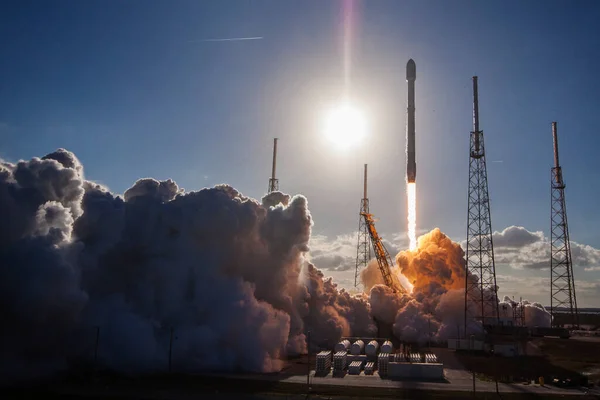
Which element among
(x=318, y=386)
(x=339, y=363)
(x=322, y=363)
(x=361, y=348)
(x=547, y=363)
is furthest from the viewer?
(x=361, y=348)

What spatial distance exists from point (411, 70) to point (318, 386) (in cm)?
6304

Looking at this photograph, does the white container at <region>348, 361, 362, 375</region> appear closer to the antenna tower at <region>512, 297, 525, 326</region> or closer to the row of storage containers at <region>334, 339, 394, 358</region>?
the row of storage containers at <region>334, 339, 394, 358</region>

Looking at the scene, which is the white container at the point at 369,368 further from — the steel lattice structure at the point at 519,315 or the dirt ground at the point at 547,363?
the steel lattice structure at the point at 519,315

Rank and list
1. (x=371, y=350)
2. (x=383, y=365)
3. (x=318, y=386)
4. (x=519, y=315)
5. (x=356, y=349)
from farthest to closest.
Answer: (x=519, y=315), (x=371, y=350), (x=356, y=349), (x=383, y=365), (x=318, y=386)

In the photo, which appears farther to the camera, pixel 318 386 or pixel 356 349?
pixel 356 349

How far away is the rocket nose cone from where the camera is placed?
98.1 metres

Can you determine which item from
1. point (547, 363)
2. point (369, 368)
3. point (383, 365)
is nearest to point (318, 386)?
point (383, 365)

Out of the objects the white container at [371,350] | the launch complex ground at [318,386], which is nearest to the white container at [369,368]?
the launch complex ground at [318,386]

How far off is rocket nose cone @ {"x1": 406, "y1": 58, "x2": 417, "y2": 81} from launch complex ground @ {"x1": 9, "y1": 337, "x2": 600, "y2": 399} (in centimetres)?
5212

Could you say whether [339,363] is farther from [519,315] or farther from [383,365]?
[519,315]

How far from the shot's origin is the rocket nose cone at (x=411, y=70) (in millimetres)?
98125

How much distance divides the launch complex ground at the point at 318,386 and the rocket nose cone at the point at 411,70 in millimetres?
52121

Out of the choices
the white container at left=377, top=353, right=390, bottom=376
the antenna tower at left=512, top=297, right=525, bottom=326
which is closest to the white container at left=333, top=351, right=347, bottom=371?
the white container at left=377, top=353, right=390, bottom=376

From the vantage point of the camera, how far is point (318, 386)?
54.4 m
